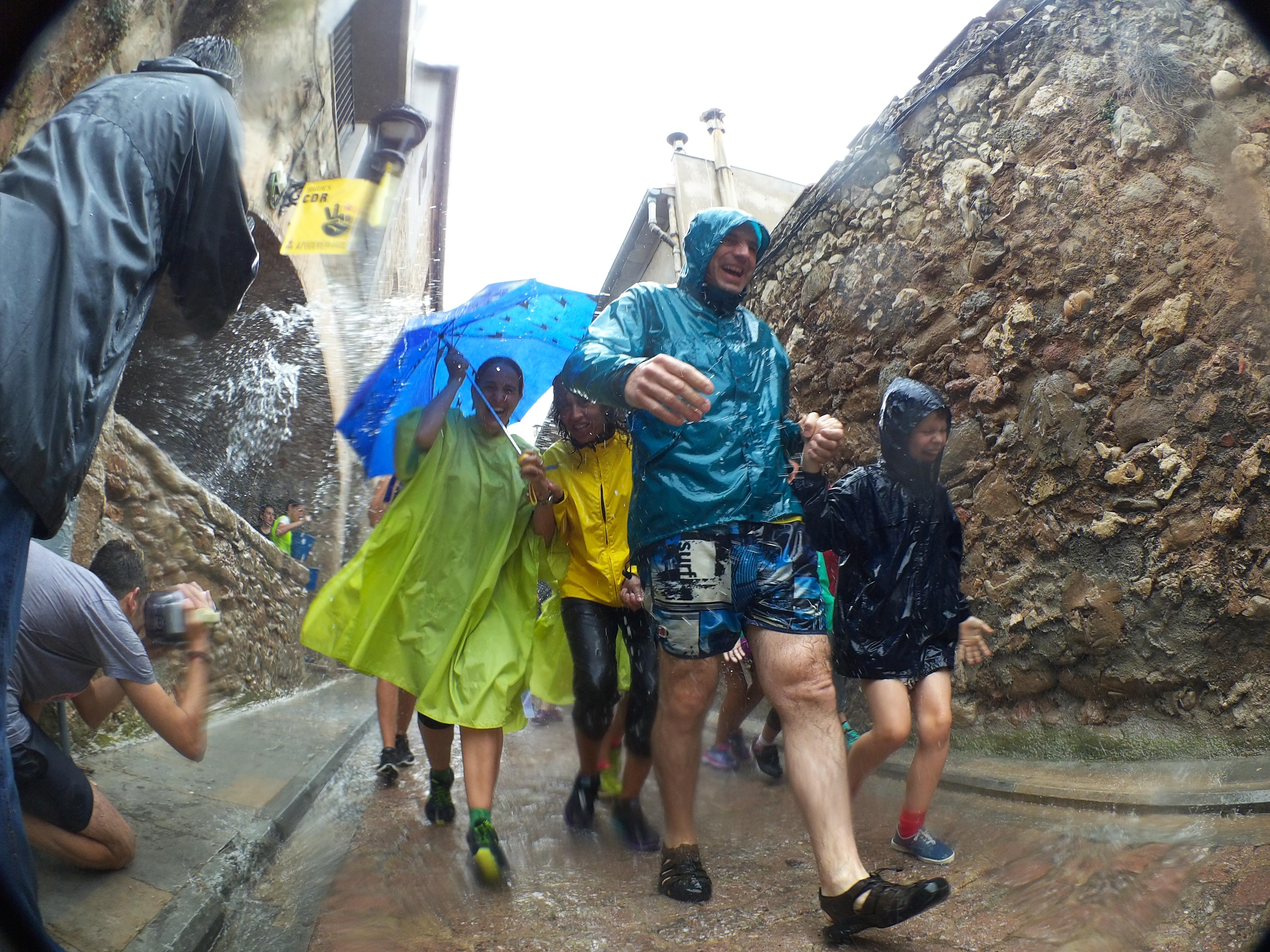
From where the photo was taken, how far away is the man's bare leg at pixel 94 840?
224 centimetres

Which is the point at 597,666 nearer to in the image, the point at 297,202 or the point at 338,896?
the point at 338,896

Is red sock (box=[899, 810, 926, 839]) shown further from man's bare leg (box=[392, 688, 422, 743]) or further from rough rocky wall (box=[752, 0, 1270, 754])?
man's bare leg (box=[392, 688, 422, 743])

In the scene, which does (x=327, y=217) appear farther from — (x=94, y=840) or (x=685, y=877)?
(x=685, y=877)

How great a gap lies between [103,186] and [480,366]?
6.50 ft

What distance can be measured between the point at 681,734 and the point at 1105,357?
8.69ft

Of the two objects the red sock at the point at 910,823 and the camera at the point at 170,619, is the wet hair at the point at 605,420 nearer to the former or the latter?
the camera at the point at 170,619

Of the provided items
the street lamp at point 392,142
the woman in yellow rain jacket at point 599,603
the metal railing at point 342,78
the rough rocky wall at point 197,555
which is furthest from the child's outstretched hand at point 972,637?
the metal railing at point 342,78

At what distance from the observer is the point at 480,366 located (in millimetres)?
3488

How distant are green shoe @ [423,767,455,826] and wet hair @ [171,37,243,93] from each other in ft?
8.26

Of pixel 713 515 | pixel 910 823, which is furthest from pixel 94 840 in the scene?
pixel 910 823

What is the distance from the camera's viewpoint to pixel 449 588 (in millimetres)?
3209

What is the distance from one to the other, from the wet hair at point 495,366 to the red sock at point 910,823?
2.21 meters

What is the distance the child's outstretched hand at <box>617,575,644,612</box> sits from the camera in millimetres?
3295

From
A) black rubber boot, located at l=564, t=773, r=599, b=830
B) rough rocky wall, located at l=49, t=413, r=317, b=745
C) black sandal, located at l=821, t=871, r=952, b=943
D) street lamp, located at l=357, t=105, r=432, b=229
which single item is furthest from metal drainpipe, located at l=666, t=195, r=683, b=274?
black sandal, located at l=821, t=871, r=952, b=943
